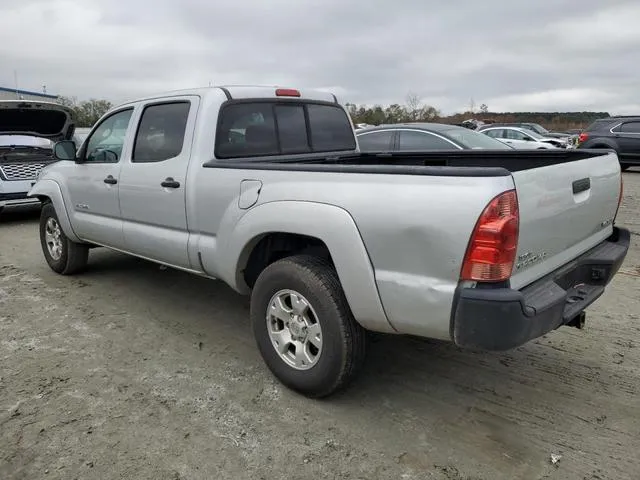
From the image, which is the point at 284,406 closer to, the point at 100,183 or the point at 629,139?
the point at 100,183

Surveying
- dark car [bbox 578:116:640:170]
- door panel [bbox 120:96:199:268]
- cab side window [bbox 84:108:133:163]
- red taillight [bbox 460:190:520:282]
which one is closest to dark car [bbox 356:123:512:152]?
cab side window [bbox 84:108:133:163]

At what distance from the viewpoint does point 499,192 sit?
7.63 feet

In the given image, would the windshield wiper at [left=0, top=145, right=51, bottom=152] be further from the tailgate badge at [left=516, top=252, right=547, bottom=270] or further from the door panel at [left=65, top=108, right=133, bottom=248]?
the tailgate badge at [left=516, top=252, right=547, bottom=270]

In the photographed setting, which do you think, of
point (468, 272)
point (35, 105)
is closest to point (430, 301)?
point (468, 272)

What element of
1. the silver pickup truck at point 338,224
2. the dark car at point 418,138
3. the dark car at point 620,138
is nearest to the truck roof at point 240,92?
the silver pickup truck at point 338,224

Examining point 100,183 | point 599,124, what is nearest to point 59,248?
point 100,183

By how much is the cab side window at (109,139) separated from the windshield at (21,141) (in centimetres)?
554

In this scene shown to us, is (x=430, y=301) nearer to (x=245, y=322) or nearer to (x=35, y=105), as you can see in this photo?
(x=245, y=322)

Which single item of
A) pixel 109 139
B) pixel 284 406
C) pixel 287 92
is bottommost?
pixel 284 406

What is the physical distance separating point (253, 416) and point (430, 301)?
50.1 inches

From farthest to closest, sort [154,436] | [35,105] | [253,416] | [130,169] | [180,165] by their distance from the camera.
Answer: [35,105] < [130,169] < [180,165] < [253,416] < [154,436]

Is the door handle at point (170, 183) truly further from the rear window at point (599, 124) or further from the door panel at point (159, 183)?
the rear window at point (599, 124)

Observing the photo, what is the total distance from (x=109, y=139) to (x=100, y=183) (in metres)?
0.43

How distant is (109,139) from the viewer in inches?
193
